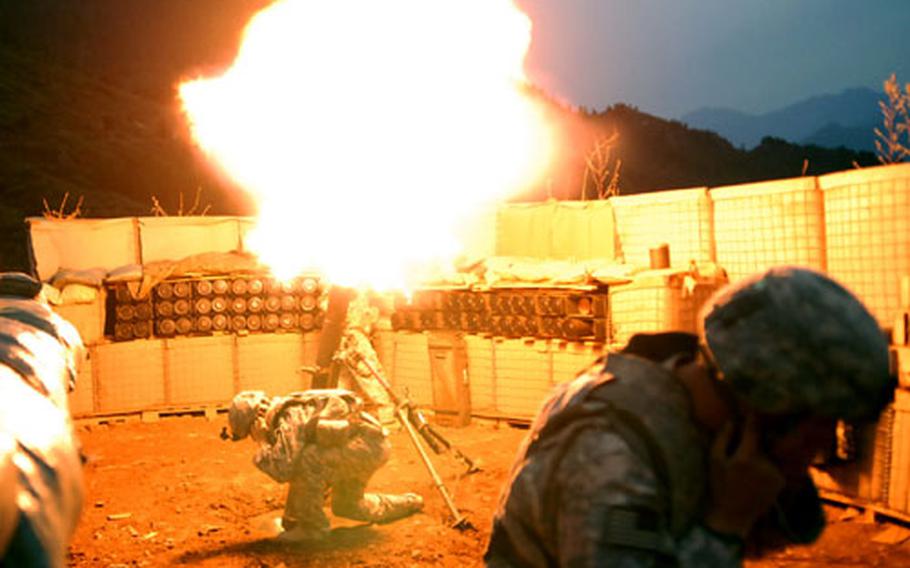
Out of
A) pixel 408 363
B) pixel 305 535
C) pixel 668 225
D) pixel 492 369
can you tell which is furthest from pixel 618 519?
pixel 408 363

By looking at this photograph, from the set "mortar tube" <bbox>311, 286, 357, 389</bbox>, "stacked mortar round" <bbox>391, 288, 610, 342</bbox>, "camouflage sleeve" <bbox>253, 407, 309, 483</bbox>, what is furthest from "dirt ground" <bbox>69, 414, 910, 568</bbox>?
"stacked mortar round" <bbox>391, 288, 610, 342</bbox>

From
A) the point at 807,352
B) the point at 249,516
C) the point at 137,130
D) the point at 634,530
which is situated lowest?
the point at 249,516

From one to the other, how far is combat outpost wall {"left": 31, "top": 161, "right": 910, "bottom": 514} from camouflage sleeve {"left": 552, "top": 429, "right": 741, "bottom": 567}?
675 cm

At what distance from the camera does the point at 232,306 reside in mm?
15594

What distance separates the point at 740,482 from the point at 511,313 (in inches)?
458

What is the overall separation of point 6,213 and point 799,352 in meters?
32.6

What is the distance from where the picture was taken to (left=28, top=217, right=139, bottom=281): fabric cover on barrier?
15.1 metres

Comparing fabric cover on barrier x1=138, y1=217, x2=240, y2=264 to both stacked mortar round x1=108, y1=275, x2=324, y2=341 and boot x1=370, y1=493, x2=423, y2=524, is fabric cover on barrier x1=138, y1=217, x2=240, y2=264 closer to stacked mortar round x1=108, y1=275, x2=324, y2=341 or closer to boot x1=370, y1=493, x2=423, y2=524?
stacked mortar round x1=108, y1=275, x2=324, y2=341

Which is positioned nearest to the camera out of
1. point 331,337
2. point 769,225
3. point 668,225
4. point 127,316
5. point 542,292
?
point 769,225

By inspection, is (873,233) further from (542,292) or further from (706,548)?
(706,548)

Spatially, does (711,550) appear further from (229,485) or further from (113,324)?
(113,324)

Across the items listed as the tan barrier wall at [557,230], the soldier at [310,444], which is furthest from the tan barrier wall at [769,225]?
the soldier at [310,444]

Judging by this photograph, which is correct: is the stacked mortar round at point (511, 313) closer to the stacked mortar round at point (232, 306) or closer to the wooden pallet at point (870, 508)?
the stacked mortar round at point (232, 306)

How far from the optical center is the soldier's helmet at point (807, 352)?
175 centimetres
